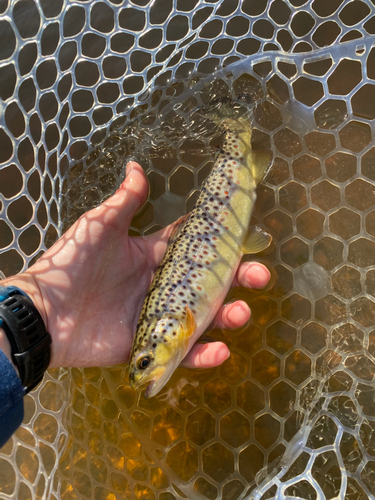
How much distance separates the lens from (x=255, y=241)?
2.66m

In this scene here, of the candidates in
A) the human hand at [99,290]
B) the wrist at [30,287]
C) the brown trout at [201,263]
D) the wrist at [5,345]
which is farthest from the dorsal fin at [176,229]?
the wrist at [5,345]

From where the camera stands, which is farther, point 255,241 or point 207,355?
point 255,241

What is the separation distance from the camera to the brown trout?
2342 millimetres

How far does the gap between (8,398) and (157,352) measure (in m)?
0.74

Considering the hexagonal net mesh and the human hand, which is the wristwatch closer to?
the human hand

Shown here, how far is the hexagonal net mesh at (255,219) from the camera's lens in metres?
2.86

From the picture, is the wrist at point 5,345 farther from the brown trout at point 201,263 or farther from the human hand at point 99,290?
the brown trout at point 201,263

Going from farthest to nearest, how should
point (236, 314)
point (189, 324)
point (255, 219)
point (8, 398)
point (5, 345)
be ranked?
point (255, 219)
point (236, 314)
point (189, 324)
point (5, 345)
point (8, 398)

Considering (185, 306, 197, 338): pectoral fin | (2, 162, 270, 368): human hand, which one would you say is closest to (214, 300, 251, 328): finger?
(2, 162, 270, 368): human hand

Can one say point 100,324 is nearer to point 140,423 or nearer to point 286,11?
A: point 140,423

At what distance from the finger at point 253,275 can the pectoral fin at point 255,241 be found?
90 mm

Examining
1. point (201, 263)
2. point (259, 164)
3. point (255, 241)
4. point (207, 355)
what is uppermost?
point (259, 164)

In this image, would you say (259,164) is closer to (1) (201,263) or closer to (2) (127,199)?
(1) (201,263)

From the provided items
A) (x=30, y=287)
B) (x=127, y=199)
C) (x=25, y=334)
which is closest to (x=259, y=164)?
(x=127, y=199)
